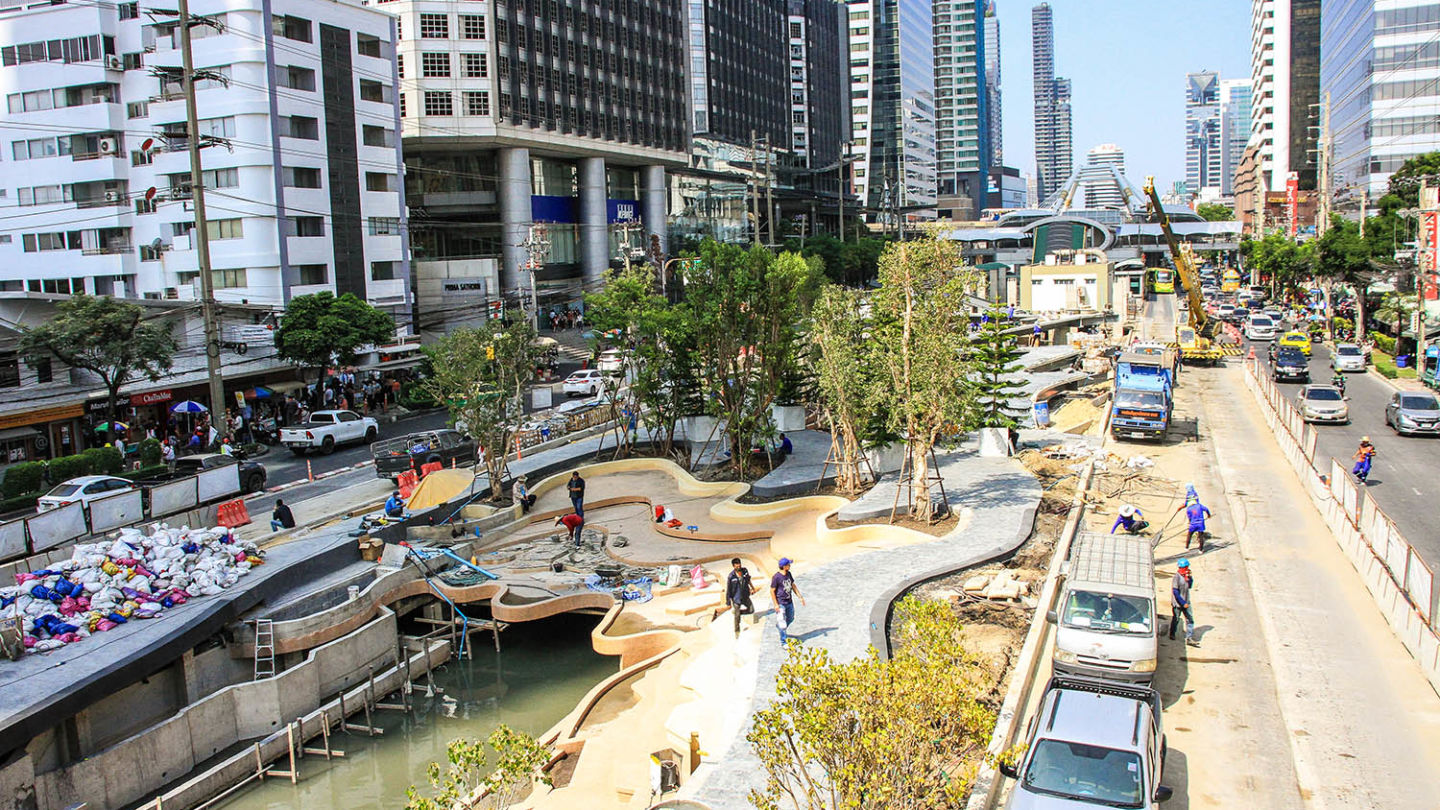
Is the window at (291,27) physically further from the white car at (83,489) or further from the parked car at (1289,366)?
the parked car at (1289,366)

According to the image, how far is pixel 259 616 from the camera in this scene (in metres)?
23.5

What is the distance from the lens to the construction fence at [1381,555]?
57.0 feet

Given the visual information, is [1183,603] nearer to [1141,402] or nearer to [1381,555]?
[1381,555]

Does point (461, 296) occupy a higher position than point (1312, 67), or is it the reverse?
point (1312, 67)

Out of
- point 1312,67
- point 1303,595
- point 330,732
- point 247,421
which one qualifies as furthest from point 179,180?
point 1312,67

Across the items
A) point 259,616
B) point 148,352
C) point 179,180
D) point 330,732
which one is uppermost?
point 179,180

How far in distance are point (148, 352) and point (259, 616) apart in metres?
19.1

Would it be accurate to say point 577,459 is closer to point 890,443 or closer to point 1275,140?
point 890,443

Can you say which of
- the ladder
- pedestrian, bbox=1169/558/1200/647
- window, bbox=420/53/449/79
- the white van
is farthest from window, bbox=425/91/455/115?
the white van

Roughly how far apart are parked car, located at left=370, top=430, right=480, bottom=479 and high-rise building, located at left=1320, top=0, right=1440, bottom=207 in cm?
9336

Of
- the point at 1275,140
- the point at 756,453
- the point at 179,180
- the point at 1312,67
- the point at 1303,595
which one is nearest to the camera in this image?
the point at 1303,595

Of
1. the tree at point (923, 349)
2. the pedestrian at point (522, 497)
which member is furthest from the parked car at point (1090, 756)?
the pedestrian at point (522, 497)

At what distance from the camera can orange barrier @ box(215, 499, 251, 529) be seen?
29750 millimetres

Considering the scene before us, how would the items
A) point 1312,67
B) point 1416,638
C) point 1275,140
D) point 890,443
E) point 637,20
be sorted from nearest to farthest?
point 1416,638, point 890,443, point 637,20, point 1312,67, point 1275,140
